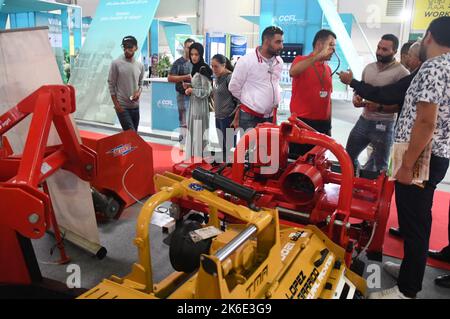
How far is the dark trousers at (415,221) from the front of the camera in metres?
2.10

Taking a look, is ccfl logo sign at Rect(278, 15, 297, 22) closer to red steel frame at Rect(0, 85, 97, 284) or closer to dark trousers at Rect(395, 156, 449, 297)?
dark trousers at Rect(395, 156, 449, 297)

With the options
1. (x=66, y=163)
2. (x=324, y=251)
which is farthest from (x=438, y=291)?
(x=66, y=163)

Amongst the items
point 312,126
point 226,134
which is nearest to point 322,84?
point 312,126

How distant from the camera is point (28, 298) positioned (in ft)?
7.13

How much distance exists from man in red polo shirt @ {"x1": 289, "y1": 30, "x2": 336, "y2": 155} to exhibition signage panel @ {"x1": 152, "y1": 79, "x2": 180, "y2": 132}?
3658 millimetres

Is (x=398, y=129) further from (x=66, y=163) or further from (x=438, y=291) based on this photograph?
(x=66, y=163)

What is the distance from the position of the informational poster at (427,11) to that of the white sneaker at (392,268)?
4941mm

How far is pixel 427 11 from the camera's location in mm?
6156

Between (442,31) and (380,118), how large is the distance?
1.54m

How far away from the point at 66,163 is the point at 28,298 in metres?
0.80

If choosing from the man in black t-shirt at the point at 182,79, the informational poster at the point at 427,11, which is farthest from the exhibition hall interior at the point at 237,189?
the informational poster at the point at 427,11

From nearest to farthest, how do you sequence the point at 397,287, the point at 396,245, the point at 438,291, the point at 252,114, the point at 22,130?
the point at 397,287, the point at 438,291, the point at 22,130, the point at 396,245, the point at 252,114

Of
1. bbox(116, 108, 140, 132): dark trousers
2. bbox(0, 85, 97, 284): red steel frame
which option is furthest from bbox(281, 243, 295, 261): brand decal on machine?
bbox(116, 108, 140, 132): dark trousers

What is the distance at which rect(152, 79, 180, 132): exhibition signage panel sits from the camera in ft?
22.3
